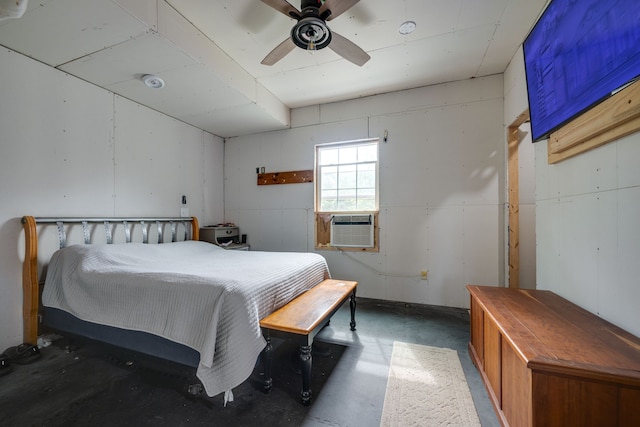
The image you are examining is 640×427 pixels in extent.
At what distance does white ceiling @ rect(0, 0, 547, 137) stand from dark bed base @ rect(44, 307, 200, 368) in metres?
2.25

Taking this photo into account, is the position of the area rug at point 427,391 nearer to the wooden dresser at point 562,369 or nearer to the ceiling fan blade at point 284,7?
the wooden dresser at point 562,369

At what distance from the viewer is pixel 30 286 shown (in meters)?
2.16

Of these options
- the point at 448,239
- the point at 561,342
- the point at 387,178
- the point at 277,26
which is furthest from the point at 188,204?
the point at 561,342

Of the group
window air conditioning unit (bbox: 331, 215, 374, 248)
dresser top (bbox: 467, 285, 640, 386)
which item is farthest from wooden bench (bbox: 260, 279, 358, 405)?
window air conditioning unit (bbox: 331, 215, 374, 248)

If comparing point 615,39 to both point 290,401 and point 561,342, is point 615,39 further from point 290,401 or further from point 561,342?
point 290,401

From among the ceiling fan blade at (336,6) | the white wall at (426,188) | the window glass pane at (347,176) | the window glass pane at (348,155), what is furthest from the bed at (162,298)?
the ceiling fan blade at (336,6)

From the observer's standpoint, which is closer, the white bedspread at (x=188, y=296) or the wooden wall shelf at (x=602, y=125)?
the wooden wall shelf at (x=602, y=125)

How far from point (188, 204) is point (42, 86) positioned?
1889 mm

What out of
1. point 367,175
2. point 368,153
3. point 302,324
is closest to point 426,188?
point 367,175

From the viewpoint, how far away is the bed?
1.49m

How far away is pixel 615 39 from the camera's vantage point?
1104mm

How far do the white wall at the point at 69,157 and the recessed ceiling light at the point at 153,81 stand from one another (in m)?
0.56

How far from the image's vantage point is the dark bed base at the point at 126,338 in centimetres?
165

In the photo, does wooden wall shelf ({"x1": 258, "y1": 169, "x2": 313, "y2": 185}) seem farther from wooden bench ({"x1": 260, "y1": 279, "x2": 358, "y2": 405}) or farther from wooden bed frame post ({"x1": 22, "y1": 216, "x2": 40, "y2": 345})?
wooden bed frame post ({"x1": 22, "y1": 216, "x2": 40, "y2": 345})
